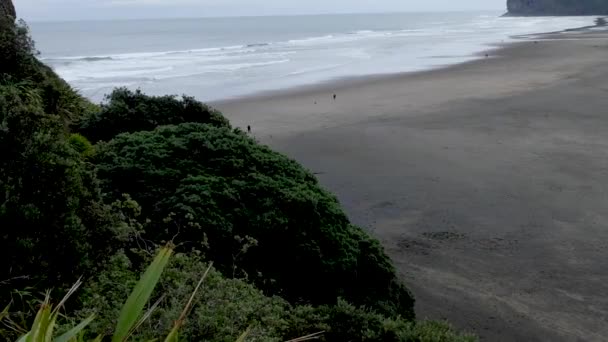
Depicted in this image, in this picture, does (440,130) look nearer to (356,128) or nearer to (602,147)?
(356,128)

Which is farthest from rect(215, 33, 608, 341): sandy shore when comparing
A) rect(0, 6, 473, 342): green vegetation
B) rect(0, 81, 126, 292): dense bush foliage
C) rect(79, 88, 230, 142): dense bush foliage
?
rect(0, 81, 126, 292): dense bush foliage

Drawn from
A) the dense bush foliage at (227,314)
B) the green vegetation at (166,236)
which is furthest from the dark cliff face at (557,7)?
the dense bush foliage at (227,314)

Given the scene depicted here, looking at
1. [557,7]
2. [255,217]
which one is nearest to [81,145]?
[255,217]

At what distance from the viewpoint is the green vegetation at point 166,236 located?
3807mm

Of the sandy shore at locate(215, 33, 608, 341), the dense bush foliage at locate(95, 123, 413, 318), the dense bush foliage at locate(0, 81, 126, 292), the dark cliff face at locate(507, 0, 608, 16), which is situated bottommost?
the sandy shore at locate(215, 33, 608, 341)

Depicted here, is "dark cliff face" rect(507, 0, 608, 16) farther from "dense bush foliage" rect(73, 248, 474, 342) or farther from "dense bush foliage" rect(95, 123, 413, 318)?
"dense bush foliage" rect(73, 248, 474, 342)

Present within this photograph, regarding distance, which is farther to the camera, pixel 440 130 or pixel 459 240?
pixel 440 130

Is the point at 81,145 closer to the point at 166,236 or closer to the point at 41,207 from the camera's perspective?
the point at 166,236

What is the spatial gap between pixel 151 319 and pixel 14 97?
1880mm

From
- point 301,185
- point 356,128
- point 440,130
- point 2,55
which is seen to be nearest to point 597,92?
point 440,130

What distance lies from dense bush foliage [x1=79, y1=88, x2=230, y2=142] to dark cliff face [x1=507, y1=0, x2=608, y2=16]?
133m

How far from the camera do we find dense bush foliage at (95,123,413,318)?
594 centimetres

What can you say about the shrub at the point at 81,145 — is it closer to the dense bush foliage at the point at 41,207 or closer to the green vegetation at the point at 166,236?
the green vegetation at the point at 166,236

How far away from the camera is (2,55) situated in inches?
→ 291
